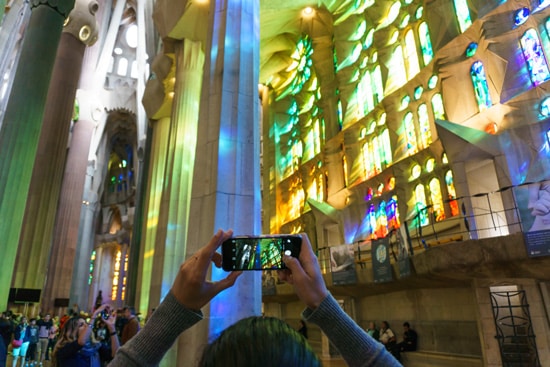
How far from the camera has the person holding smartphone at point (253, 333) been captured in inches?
27.9

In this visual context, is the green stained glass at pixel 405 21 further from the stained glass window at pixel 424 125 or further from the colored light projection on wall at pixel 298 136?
the colored light projection on wall at pixel 298 136

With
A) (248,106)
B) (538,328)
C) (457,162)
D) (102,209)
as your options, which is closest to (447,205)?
(457,162)

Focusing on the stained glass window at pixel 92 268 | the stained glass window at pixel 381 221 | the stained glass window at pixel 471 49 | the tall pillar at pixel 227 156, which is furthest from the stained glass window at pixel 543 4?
the stained glass window at pixel 92 268

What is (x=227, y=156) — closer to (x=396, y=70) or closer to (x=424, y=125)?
(x=424, y=125)

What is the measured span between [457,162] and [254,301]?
8.67 meters

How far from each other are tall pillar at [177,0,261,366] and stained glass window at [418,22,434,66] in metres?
8.62

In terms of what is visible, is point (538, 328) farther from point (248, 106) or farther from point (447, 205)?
point (248, 106)

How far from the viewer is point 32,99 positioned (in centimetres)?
1333

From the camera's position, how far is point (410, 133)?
14.7m

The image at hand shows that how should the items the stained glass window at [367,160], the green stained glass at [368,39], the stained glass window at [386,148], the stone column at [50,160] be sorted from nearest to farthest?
the stained glass window at [386,148] < the stone column at [50,160] < the stained glass window at [367,160] < the green stained glass at [368,39]

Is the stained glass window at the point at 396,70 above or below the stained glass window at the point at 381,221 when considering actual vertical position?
above

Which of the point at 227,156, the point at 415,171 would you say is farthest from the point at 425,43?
the point at 227,156

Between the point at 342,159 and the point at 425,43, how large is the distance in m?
6.45

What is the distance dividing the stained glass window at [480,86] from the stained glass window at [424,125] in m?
2.00
